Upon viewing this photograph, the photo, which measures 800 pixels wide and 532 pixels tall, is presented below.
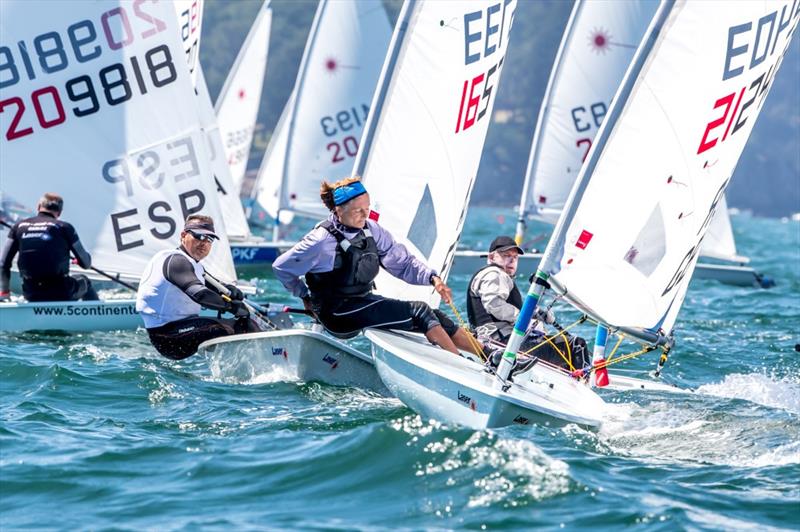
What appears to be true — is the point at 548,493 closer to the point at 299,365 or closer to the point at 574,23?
the point at 299,365

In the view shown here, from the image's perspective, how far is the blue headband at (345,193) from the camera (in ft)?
22.7

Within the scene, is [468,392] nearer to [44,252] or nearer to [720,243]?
[44,252]

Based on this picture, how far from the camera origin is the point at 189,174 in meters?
10.4

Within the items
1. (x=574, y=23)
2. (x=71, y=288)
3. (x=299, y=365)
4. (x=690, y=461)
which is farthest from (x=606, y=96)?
(x=690, y=461)

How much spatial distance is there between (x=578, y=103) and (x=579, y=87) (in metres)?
0.22

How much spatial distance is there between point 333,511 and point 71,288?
5.66m

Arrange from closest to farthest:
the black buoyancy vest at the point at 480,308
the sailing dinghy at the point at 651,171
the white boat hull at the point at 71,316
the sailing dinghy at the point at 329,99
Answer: the sailing dinghy at the point at 651,171, the black buoyancy vest at the point at 480,308, the white boat hull at the point at 71,316, the sailing dinghy at the point at 329,99

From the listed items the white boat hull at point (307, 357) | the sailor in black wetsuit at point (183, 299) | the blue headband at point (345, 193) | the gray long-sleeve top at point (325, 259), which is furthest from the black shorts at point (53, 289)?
the blue headband at point (345, 193)

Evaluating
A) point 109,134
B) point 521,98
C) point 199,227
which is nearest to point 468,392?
point 199,227

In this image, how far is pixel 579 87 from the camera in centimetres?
1675

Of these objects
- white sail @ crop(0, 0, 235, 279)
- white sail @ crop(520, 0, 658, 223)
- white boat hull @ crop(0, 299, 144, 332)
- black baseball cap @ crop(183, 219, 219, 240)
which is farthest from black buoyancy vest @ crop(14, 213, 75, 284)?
white sail @ crop(520, 0, 658, 223)

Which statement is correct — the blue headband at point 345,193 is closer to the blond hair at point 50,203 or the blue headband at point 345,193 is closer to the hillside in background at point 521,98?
the blond hair at point 50,203

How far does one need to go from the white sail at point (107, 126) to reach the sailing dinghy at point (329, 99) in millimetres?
7580

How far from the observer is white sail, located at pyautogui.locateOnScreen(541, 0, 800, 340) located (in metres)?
6.50
